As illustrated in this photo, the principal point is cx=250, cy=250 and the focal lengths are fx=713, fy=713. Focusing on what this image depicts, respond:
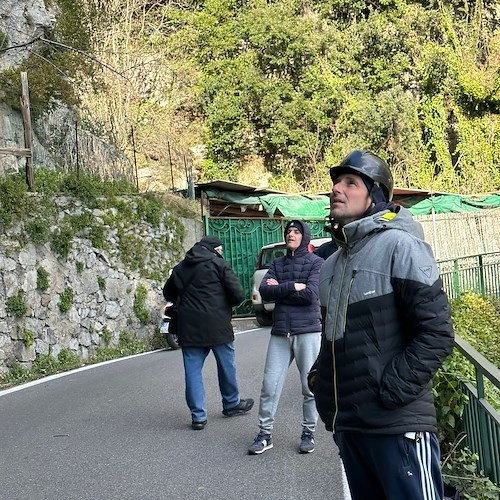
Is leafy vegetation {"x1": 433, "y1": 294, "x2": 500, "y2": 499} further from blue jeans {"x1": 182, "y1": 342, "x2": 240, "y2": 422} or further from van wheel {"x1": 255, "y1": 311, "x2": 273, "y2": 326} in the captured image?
van wheel {"x1": 255, "y1": 311, "x2": 273, "y2": 326}

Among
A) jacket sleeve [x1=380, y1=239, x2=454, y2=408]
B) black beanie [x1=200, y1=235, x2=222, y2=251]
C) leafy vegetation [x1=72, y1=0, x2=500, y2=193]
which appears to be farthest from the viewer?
leafy vegetation [x1=72, y1=0, x2=500, y2=193]

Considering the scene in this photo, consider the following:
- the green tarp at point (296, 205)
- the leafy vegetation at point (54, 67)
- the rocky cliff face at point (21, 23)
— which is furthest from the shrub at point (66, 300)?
the green tarp at point (296, 205)

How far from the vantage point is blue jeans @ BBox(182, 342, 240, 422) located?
22.3 feet

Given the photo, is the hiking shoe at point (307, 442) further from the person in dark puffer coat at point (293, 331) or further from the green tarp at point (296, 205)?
the green tarp at point (296, 205)

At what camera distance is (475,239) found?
25.3 meters

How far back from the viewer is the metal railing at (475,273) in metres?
13.7

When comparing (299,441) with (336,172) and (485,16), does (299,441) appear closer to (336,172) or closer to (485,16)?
(336,172)

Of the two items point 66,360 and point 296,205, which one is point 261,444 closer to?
point 66,360

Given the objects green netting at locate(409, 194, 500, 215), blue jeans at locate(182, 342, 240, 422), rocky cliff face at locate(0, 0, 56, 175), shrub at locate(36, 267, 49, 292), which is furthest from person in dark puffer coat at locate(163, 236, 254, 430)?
green netting at locate(409, 194, 500, 215)

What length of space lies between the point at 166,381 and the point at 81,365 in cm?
314

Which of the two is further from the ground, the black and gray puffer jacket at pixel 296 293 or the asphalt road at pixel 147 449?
the black and gray puffer jacket at pixel 296 293

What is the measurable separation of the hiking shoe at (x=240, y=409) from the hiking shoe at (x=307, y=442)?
150 centimetres

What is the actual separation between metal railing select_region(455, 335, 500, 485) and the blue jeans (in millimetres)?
2774

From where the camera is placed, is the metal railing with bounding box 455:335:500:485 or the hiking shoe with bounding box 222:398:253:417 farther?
the hiking shoe with bounding box 222:398:253:417
